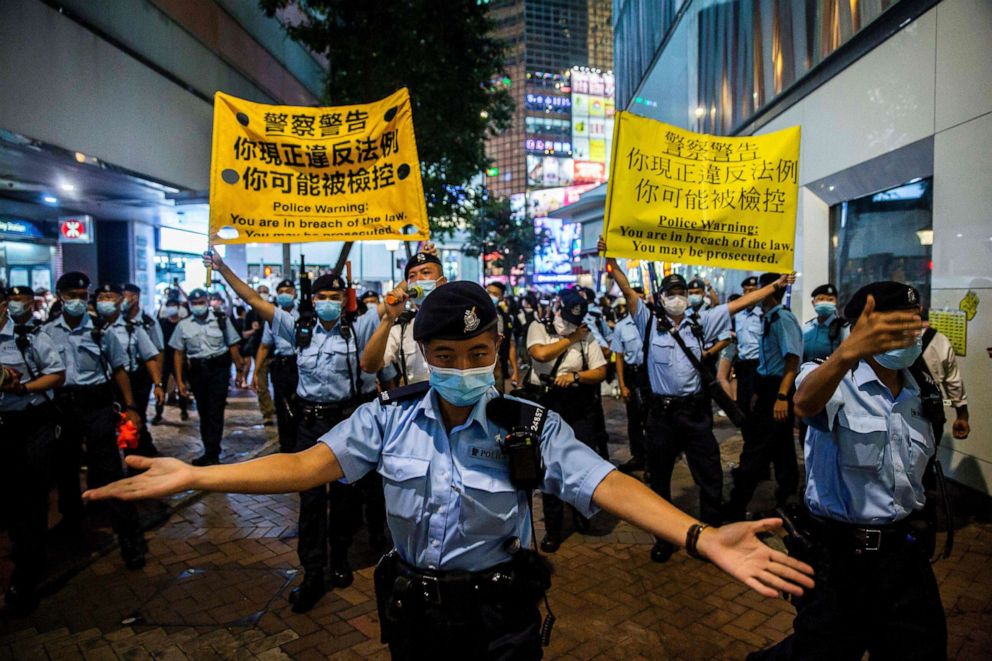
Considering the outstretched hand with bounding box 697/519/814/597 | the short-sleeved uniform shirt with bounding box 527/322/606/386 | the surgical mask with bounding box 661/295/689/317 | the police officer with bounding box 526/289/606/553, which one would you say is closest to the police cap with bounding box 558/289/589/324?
the police officer with bounding box 526/289/606/553

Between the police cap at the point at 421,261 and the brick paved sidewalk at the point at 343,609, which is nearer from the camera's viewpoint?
the brick paved sidewalk at the point at 343,609

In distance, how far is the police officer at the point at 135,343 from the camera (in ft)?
20.4

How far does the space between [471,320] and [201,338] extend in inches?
275

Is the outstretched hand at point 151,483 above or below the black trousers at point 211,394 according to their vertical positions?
above

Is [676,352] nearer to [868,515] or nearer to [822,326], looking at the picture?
[822,326]

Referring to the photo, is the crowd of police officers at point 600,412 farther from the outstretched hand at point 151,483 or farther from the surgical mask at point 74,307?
the outstretched hand at point 151,483

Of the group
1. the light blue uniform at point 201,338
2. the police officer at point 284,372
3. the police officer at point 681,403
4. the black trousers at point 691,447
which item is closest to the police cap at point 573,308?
the police officer at point 681,403

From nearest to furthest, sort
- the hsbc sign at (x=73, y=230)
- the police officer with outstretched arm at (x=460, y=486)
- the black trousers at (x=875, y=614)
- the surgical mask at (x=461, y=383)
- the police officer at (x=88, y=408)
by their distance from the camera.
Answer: the police officer with outstretched arm at (x=460, y=486), the surgical mask at (x=461, y=383), the black trousers at (x=875, y=614), the police officer at (x=88, y=408), the hsbc sign at (x=73, y=230)

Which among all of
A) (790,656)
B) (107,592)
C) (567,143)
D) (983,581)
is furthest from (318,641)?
(567,143)

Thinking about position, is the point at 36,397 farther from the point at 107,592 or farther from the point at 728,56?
the point at 728,56

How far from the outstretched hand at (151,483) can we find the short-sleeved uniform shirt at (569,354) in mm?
3691

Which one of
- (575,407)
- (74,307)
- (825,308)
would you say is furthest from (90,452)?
(825,308)

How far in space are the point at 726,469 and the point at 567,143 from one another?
92286mm

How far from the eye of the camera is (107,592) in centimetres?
438
